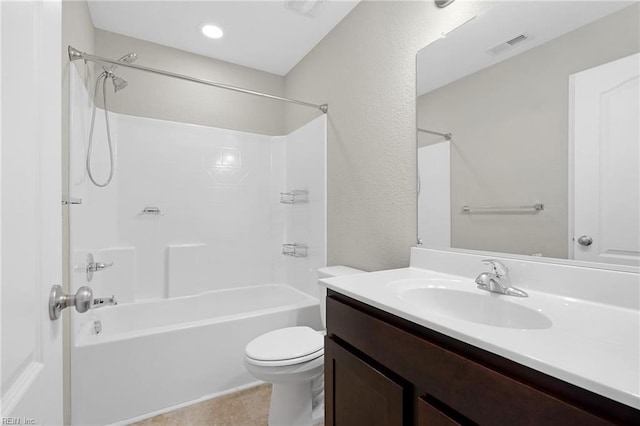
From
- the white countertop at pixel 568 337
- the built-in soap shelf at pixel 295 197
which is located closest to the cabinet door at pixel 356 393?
the white countertop at pixel 568 337

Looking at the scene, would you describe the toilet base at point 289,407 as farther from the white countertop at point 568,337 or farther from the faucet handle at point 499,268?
the faucet handle at point 499,268

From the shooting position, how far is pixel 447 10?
54.9 inches

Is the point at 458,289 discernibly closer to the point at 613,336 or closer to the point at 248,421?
the point at 613,336

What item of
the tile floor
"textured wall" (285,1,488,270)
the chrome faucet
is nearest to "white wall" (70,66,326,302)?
"textured wall" (285,1,488,270)

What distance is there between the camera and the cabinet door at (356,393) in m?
0.86

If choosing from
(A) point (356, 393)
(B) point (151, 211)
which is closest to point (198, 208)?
(B) point (151, 211)

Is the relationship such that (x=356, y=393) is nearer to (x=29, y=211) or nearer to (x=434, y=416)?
(x=434, y=416)

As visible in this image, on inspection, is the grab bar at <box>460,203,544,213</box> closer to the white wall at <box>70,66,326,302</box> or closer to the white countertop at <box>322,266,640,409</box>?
the white countertop at <box>322,266,640,409</box>

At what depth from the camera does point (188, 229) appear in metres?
2.65

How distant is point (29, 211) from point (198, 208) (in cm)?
225

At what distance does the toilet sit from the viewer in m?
1.47

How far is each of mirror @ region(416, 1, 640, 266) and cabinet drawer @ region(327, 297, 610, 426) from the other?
612 millimetres

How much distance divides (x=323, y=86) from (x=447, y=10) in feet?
3.76

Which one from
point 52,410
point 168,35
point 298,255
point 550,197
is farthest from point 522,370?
point 168,35
